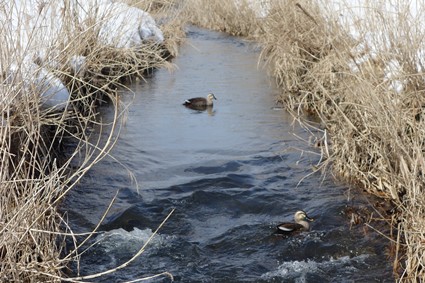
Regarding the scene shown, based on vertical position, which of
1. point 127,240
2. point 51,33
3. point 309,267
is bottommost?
point 127,240

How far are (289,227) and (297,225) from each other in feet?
0.28

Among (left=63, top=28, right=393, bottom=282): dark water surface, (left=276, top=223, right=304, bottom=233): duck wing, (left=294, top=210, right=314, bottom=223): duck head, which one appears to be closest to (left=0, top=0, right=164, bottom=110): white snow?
(left=63, top=28, right=393, bottom=282): dark water surface

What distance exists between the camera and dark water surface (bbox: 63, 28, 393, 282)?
5316mm

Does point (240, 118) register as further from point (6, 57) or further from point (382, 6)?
point (6, 57)

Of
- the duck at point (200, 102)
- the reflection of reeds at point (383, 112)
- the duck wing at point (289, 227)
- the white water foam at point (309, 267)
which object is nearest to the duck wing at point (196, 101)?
the duck at point (200, 102)

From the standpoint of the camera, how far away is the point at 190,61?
15.2m

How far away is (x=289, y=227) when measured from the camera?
5.85 m

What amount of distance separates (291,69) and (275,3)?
1495 millimetres

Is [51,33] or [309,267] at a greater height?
[51,33]

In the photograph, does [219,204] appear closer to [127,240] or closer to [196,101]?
[127,240]

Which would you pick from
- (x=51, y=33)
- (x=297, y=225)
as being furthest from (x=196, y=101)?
(x=297, y=225)

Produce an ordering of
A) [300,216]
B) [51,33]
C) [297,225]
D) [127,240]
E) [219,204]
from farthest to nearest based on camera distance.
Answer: [51,33]
[219,204]
[300,216]
[297,225]
[127,240]

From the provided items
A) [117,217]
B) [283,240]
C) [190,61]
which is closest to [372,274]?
[283,240]

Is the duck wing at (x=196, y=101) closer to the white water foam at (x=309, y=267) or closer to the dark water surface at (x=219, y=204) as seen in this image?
the dark water surface at (x=219, y=204)
